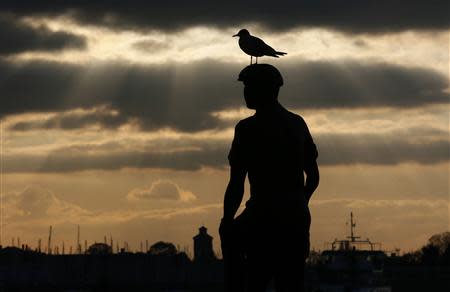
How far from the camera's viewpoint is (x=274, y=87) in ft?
70.5

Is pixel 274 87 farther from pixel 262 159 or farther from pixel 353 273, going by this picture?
pixel 353 273

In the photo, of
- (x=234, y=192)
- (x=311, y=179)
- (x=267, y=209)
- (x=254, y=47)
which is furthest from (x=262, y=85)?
(x=254, y=47)

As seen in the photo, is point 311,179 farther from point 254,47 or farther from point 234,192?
point 254,47

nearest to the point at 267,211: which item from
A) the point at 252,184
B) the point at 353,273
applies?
the point at 252,184

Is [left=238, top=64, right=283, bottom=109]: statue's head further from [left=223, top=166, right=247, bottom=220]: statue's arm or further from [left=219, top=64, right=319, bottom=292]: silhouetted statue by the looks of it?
[left=223, top=166, right=247, bottom=220]: statue's arm

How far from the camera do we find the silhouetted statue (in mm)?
21016

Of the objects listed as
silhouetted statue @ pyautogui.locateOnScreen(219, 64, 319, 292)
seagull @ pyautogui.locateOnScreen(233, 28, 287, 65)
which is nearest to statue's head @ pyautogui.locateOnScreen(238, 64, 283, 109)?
silhouetted statue @ pyautogui.locateOnScreen(219, 64, 319, 292)

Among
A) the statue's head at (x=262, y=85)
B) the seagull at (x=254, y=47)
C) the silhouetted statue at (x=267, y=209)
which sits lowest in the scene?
the silhouetted statue at (x=267, y=209)

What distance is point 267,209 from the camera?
21.0 metres

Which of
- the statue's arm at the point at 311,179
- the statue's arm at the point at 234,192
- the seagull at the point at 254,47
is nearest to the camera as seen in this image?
the statue's arm at the point at 234,192

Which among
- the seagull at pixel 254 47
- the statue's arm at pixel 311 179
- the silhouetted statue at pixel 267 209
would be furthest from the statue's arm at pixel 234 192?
the seagull at pixel 254 47

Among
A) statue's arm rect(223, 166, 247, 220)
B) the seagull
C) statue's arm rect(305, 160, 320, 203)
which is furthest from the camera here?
the seagull

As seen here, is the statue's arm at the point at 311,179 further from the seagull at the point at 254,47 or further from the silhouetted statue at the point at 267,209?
the seagull at the point at 254,47

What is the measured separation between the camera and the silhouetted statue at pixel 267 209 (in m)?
21.0
